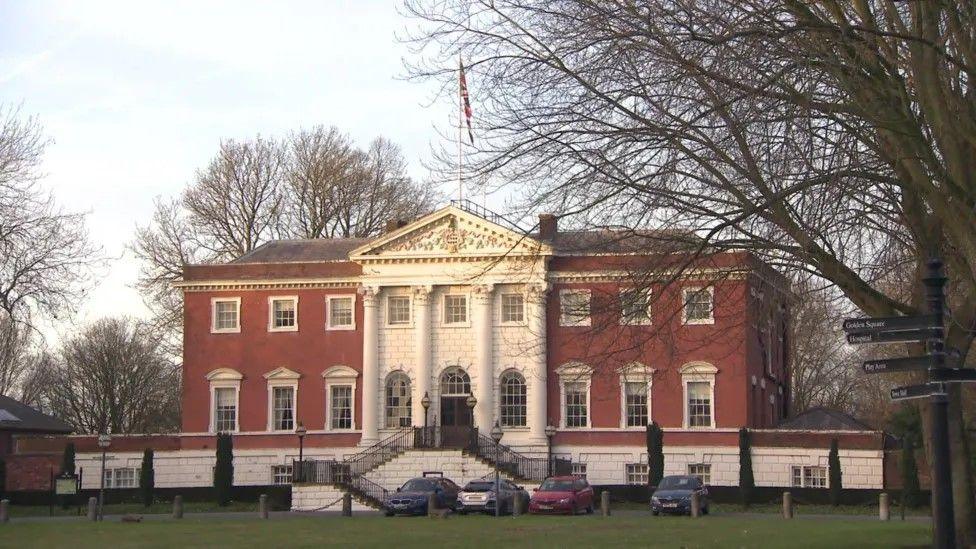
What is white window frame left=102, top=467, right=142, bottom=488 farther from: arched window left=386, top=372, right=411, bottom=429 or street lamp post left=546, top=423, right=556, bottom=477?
street lamp post left=546, top=423, right=556, bottom=477

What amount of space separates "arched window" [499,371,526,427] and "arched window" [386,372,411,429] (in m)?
3.94

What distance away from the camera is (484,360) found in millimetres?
59156

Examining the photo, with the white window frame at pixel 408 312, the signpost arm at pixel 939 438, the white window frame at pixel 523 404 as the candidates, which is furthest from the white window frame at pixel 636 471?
the signpost arm at pixel 939 438

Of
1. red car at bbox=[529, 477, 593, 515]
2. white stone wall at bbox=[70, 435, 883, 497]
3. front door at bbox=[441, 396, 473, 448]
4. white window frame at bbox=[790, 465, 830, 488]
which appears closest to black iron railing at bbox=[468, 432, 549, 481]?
white stone wall at bbox=[70, 435, 883, 497]

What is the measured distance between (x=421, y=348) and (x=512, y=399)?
427 cm

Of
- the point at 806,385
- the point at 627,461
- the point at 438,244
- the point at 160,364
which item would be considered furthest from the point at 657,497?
the point at 160,364

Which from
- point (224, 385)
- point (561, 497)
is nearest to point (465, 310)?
point (224, 385)

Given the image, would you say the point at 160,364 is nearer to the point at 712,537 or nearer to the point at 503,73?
the point at 712,537

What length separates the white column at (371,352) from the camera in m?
59.9

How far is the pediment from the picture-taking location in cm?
5869

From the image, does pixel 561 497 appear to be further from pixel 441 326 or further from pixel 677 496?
pixel 441 326

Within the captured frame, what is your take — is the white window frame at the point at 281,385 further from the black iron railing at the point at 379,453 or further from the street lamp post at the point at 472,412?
the street lamp post at the point at 472,412

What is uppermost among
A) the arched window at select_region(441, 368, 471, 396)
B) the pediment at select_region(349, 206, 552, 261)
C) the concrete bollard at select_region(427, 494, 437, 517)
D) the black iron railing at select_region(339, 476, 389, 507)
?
the pediment at select_region(349, 206, 552, 261)

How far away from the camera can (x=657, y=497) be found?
45094 mm
